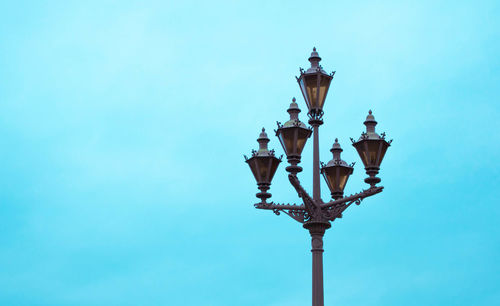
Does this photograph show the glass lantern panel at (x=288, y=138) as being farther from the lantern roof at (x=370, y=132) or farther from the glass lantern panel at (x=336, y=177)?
the glass lantern panel at (x=336, y=177)

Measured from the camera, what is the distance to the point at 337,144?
1329 centimetres

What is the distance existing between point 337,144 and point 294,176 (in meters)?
2.33

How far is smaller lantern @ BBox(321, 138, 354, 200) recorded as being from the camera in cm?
1279

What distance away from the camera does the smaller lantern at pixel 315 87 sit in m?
11.8

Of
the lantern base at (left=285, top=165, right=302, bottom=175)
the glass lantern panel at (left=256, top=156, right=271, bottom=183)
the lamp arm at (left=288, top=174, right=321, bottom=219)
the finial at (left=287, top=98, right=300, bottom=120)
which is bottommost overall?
the lamp arm at (left=288, top=174, right=321, bottom=219)

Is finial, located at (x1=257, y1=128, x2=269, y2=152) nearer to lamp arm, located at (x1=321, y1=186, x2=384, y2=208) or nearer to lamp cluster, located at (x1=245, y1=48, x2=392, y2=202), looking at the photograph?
lamp cluster, located at (x1=245, y1=48, x2=392, y2=202)

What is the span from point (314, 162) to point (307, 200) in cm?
74

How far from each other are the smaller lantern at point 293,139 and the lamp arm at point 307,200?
149 millimetres

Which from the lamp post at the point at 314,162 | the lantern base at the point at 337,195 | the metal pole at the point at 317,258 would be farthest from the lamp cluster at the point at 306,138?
the lantern base at the point at 337,195

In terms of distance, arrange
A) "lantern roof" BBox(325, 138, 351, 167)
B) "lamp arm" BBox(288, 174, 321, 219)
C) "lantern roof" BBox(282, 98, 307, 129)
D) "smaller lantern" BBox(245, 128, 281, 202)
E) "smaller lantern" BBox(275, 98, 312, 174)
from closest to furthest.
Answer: "lamp arm" BBox(288, 174, 321, 219) → "smaller lantern" BBox(275, 98, 312, 174) → "lantern roof" BBox(282, 98, 307, 129) → "smaller lantern" BBox(245, 128, 281, 202) → "lantern roof" BBox(325, 138, 351, 167)

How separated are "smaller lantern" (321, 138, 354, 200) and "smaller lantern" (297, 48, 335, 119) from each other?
1.24 metres

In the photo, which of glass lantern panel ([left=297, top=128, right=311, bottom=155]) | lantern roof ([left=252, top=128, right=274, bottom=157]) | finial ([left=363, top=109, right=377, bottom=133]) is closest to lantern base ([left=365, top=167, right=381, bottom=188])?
finial ([left=363, top=109, right=377, bottom=133])

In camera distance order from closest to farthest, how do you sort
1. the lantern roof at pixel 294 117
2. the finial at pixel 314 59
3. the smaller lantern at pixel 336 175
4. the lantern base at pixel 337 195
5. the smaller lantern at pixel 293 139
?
the smaller lantern at pixel 293 139, the lantern roof at pixel 294 117, the finial at pixel 314 59, the lantern base at pixel 337 195, the smaller lantern at pixel 336 175

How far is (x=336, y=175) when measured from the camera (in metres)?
12.8
